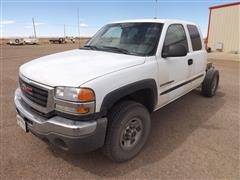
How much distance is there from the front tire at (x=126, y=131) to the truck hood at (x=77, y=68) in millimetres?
516

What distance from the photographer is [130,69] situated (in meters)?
2.61

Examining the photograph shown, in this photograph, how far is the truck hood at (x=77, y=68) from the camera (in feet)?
7.37

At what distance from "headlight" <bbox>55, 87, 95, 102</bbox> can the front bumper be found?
0.80 feet

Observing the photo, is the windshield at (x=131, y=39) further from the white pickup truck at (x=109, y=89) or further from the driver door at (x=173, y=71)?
the driver door at (x=173, y=71)

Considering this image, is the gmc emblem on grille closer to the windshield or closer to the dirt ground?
the dirt ground

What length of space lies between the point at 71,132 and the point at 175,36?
2.55 meters

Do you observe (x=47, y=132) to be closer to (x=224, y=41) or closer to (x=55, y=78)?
(x=55, y=78)

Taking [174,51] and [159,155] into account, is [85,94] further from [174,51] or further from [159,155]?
[174,51]

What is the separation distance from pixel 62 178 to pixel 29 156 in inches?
28.6

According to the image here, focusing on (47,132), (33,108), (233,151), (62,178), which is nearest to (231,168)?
(233,151)

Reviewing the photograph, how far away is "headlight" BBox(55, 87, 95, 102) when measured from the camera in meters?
2.13

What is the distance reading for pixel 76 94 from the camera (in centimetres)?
213

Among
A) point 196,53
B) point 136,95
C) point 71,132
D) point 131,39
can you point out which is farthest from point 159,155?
point 196,53

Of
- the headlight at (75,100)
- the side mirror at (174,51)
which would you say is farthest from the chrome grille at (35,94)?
the side mirror at (174,51)
